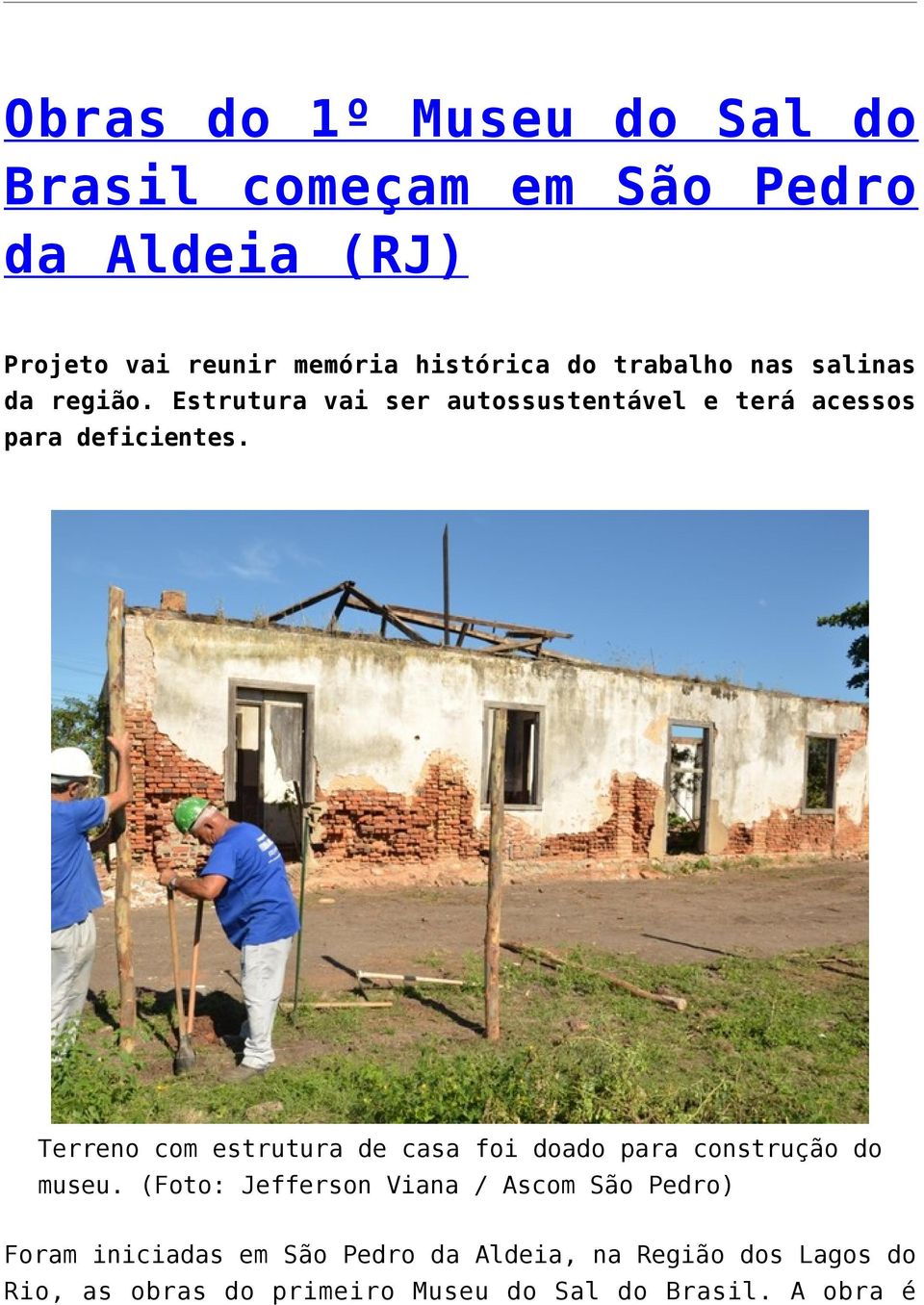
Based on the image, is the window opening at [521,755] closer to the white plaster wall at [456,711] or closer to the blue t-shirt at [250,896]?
the white plaster wall at [456,711]

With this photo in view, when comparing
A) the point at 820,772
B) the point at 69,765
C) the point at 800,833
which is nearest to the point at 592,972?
the point at 69,765

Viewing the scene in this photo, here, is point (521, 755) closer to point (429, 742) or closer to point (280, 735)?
point (429, 742)

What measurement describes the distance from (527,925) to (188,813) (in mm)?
6388

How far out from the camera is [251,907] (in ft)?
16.5

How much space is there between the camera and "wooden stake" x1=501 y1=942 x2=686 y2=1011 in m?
6.70

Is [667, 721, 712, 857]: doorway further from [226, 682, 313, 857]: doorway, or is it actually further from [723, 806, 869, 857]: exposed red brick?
[226, 682, 313, 857]: doorway

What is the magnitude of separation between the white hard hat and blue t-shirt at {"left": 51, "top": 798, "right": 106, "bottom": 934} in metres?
0.15

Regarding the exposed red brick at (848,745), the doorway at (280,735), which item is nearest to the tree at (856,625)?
the exposed red brick at (848,745)

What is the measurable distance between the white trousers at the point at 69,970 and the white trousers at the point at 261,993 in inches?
33.9

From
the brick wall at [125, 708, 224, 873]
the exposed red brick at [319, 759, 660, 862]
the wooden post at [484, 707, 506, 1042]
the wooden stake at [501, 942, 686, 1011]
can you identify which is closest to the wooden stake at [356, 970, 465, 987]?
the wooden post at [484, 707, 506, 1042]
